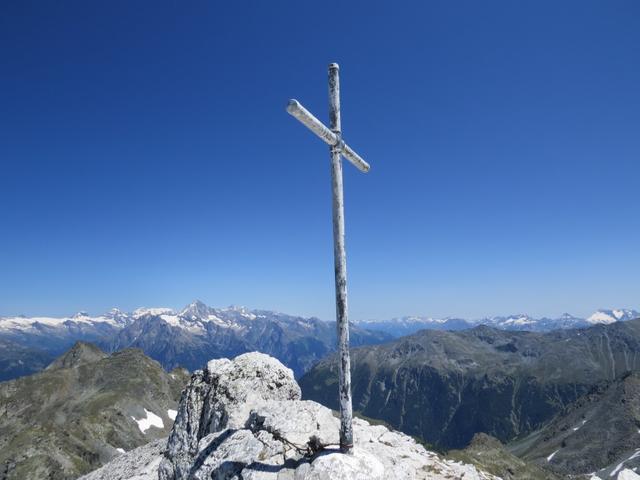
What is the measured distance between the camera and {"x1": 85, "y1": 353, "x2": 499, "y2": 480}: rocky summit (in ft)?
41.5

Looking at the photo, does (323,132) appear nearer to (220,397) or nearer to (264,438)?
(264,438)

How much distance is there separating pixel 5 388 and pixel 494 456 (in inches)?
7499

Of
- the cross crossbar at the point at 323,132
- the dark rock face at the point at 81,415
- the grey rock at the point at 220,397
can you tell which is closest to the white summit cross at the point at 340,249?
the cross crossbar at the point at 323,132

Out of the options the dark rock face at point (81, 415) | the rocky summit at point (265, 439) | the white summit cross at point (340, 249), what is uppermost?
the white summit cross at point (340, 249)

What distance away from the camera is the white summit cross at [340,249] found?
1270 centimetres

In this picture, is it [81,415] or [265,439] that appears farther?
[81,415]

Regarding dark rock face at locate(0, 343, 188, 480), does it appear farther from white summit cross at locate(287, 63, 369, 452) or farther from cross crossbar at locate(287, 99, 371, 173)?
cross crossbar at locate(287, 99, 371, 173)

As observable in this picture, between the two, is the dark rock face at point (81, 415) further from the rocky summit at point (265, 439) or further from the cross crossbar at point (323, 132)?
the cross crossbar at point (323, 132)

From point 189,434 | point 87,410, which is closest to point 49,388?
point 87,410

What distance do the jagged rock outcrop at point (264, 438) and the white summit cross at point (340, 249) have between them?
1127 millimetres

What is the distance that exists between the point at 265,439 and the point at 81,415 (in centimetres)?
16432

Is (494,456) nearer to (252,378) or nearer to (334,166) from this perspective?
(252,378)

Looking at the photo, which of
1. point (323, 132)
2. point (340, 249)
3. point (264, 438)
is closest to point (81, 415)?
point (264, 438)

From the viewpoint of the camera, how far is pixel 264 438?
47.6 ft
